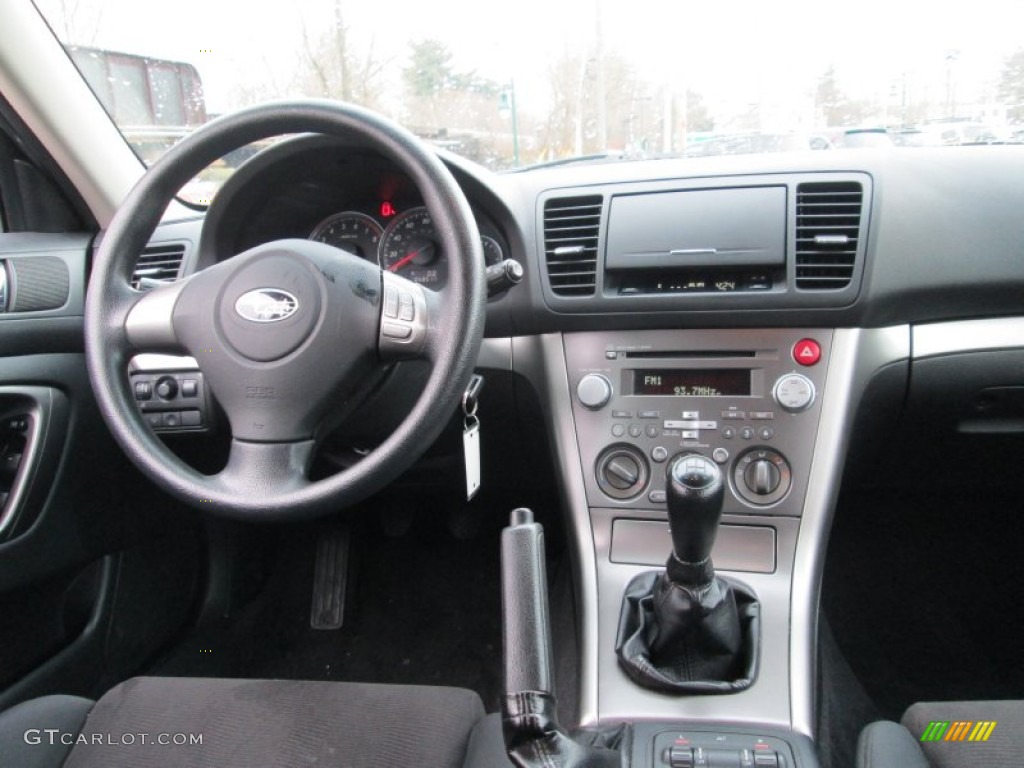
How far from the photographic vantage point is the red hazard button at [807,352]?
5.33 feet

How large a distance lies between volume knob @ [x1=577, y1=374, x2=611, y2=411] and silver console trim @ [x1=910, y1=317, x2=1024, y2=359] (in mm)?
644

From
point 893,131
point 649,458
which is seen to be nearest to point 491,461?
point 649,458

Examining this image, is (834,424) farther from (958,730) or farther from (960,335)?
(958,730)

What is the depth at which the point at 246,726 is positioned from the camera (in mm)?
1299

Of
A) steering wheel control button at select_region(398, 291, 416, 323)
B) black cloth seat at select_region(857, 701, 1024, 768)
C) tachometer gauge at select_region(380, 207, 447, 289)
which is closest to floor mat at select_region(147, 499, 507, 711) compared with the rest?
tachometer gauge at select_region(380, 207, 447, 289)

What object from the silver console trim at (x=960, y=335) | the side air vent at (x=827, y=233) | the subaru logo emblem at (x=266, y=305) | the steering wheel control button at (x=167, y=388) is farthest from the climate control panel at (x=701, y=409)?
the steering wheel control button at (x=167, y=388)

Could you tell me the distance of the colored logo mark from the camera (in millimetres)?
1180

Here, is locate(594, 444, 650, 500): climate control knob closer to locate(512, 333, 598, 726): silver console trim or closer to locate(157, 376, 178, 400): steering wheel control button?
locate(512, 333, 598, 726): silver console trim

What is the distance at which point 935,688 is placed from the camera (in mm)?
2033

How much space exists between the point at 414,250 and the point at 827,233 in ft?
2.81

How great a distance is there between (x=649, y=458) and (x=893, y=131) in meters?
0.89

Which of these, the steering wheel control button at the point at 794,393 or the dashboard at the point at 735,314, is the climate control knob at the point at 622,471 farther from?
the steering wheel control button at the point at 794,393

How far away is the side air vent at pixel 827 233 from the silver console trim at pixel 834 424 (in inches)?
4.8

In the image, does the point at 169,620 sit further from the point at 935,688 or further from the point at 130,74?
the point at 935,688
